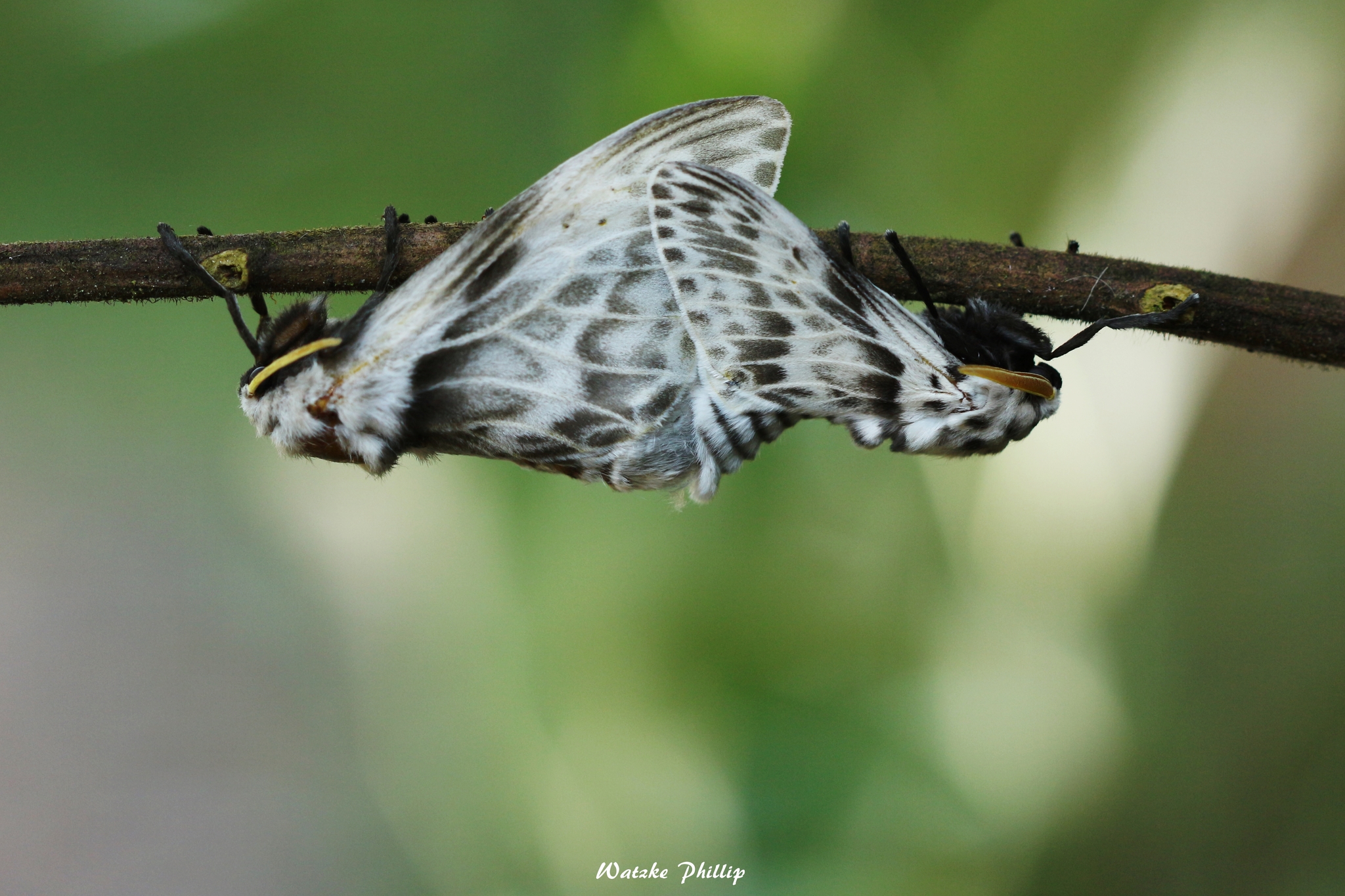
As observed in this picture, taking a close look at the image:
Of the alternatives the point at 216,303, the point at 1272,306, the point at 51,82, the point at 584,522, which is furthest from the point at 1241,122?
the point at 51,82

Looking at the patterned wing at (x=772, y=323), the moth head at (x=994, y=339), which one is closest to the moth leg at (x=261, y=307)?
the patterned wing at (x=772, y=323)

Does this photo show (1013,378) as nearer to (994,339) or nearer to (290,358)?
(994,339)

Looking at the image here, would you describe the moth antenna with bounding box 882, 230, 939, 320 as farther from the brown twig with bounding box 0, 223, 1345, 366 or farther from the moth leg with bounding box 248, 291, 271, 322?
the moth leg with bounding box 248, 291, 271, 322

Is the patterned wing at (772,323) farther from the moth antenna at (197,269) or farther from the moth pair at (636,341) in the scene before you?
the moth antenna at (197,269)
